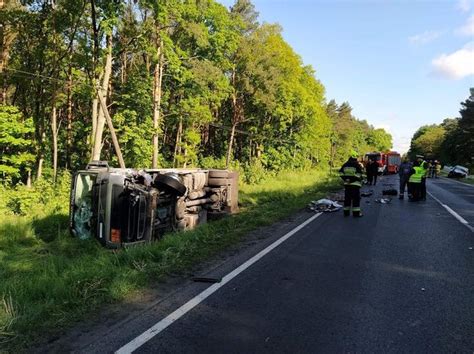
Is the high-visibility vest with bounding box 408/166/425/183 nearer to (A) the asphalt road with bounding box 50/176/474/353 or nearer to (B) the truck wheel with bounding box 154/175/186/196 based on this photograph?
(A) the asphalt road with bounding box 50/176/474/353

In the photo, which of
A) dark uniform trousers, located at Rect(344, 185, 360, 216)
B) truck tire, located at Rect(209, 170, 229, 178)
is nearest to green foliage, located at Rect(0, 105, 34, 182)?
truck tire, located at Rect(209, 170, 229, 178)

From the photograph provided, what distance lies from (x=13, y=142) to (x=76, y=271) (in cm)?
1433

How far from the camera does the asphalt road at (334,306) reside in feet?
13.5

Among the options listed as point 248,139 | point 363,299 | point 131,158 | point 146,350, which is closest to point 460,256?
point 363,299

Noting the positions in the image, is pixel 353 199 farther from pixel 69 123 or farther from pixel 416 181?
pixel 69 123

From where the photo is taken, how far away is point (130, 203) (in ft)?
29.6

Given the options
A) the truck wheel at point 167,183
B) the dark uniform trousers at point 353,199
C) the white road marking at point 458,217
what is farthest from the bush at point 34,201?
the white road marking at point 458,217

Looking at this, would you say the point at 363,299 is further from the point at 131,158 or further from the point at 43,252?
the point at 131,158

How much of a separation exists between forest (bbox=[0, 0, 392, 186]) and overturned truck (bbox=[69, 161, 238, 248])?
9.97 meters

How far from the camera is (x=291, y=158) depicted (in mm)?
53781

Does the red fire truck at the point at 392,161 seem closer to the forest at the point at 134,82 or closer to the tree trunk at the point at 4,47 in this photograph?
the forest at the point at 134,82

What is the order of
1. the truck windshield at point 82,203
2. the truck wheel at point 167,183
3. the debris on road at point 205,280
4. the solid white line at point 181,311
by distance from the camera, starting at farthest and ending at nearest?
1. the truck wheel at point 167,183
2. the truck windshield at point 82,203
3. the debris on road at point 205,280
4. the solid white line at point 181,311

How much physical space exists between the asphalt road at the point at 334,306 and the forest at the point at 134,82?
1515 centimetres

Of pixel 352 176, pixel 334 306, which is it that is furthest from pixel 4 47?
pixel 334 306
